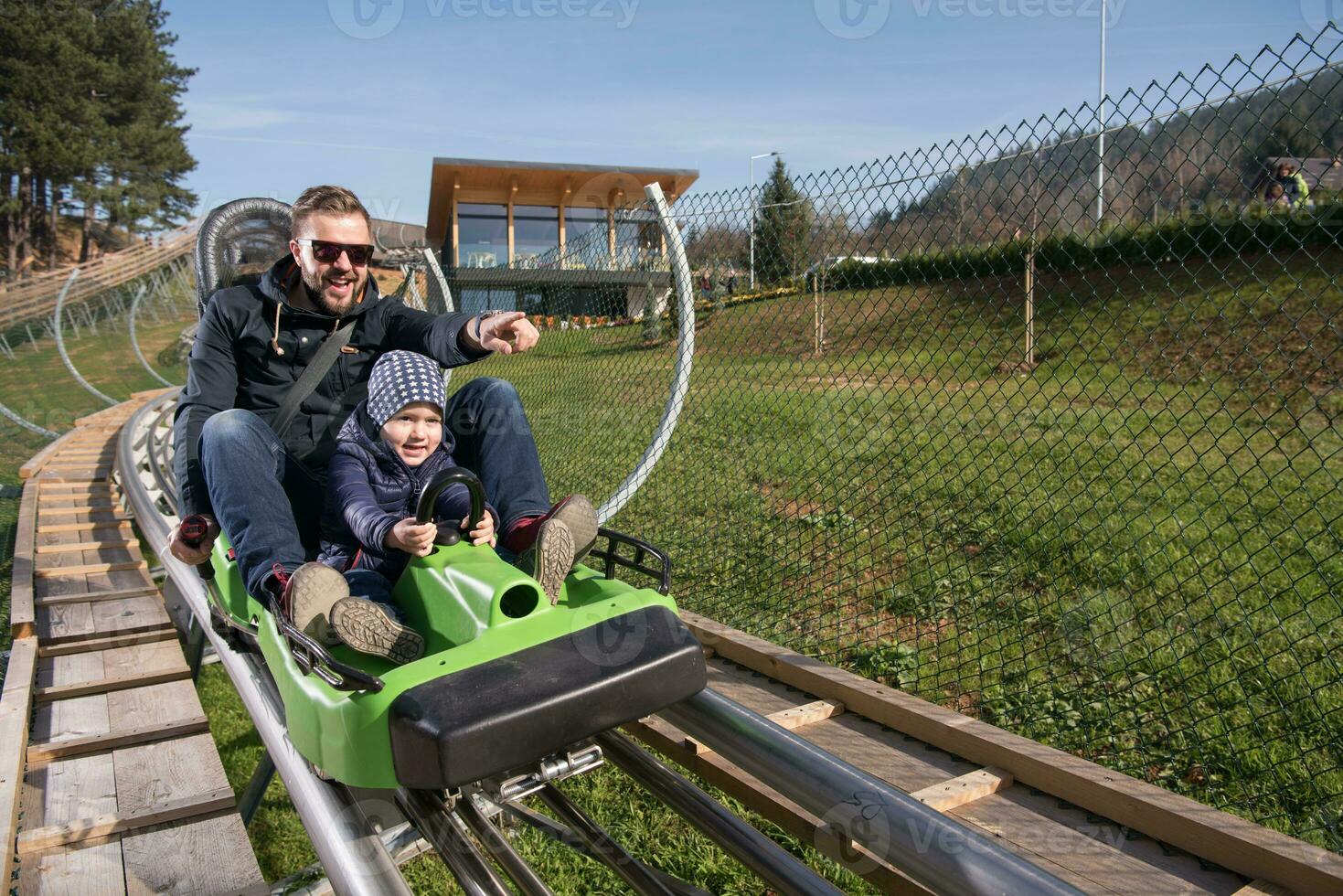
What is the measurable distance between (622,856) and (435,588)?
2.48 feet

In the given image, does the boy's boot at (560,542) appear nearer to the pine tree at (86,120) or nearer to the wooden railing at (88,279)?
the wooden railing at (88,279)

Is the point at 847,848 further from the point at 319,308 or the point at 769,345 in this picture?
the point at 769,345

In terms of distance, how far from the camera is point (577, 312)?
5543mm

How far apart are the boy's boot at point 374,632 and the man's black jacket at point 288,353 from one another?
1.11m

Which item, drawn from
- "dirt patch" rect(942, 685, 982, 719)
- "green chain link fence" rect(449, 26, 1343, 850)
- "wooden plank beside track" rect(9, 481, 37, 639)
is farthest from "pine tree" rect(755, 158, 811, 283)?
"wooden plank beside track" rect(9, 481, 37, 639)

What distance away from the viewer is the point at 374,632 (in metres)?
2.08

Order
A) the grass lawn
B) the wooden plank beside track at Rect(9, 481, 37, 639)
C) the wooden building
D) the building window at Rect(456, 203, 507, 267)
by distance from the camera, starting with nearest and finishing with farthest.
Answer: the grass lawn → the wooden plank beside track at Rect(9, 481, 37, 639) → the wooden building → the building window at Rect(456, 203, 507, 267)

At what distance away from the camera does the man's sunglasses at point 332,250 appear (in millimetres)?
2936

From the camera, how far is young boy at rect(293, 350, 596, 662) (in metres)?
2.16

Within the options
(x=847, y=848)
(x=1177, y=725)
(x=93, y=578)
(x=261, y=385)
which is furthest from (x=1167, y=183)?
(x=93, y=578)

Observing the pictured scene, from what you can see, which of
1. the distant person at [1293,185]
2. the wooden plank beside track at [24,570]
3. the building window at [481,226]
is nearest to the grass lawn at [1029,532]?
the distant person at [1293,185]

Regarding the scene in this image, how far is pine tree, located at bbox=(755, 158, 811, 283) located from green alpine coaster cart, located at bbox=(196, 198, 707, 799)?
2.32m

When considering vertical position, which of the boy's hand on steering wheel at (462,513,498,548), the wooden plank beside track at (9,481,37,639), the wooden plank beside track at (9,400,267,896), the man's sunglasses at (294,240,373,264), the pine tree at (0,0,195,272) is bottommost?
the wooden plank beside track at (9,400,267,896)

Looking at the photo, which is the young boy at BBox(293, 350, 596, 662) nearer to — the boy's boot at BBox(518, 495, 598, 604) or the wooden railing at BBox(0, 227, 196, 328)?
the boy's boot at BBox(518, 495, 598, 604)
